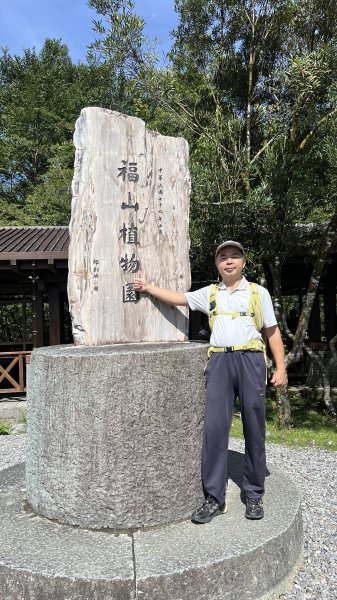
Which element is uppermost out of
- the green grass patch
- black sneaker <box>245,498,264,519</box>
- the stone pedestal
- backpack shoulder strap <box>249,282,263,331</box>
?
backpack shoulder strap <box>249,282,263,331</box>

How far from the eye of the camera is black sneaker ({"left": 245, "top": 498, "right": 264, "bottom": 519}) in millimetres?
2617

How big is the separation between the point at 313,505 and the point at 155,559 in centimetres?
207

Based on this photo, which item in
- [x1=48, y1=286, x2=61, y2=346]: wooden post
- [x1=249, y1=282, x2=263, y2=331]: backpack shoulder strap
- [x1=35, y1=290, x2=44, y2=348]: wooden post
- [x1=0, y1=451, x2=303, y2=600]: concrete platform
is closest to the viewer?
[x1=0, y1=451, x2=303, y2=600]: concrete platform

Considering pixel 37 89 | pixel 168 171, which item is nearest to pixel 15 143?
pixel 37 89

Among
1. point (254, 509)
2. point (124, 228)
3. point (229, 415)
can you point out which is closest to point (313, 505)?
point (254, 509)

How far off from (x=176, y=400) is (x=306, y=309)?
4.97m

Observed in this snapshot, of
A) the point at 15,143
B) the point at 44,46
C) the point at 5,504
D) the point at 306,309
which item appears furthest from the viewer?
the point at 44,46

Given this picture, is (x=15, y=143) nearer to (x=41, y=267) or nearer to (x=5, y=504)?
(x=41, y=267)

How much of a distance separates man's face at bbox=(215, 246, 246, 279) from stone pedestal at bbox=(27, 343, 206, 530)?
0.56m

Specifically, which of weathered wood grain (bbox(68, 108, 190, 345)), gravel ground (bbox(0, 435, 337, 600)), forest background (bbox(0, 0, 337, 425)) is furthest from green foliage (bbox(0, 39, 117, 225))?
weathered wood grain (bbox(68, 108, 190, 345))

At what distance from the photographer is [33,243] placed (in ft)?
28.8

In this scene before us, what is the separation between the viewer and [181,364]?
2.70 meters

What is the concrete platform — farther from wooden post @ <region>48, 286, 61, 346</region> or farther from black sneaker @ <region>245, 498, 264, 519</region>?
wooden post @ <region>48, 286, 61, 346</region>

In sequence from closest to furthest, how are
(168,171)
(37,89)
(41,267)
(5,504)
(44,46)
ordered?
(5,504)
(168,171)
(41,267)
(37,89)
(44,46)
